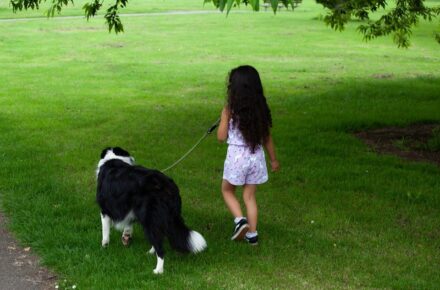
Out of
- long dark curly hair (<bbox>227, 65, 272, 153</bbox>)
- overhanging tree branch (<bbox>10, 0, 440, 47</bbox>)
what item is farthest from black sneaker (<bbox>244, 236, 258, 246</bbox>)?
overhanging tree branch (<bbox>10, 0, 440, 47</bbox>)

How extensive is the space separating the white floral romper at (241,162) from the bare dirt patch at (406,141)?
14.7 feet

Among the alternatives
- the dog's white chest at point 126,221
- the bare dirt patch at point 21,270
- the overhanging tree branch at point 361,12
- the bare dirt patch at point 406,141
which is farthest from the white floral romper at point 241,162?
the bare dirt patch at point 406,141

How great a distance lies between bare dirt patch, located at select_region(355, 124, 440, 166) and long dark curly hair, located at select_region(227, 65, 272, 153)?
463 cm

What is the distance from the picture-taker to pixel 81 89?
1582cm

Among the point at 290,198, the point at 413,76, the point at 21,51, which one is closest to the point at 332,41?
the point at 413,76

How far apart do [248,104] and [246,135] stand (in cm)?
29

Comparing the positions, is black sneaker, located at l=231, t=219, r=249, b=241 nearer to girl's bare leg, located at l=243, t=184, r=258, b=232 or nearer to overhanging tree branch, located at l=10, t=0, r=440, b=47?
girl's bare leg, located at l=243, t=184, r=258, b=232

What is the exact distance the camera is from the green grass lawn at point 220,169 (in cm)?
→ 560

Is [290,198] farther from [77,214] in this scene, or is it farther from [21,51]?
[21,51]

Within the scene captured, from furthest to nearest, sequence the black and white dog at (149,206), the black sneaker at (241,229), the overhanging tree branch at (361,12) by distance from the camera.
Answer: the overhanging tree branch at (361,12) → the black sneaker at (241,229) → the black and white dog at (149,206)

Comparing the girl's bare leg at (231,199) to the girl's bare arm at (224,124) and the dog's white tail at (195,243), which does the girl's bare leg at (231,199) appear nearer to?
the girl's bare arm at (224,124)

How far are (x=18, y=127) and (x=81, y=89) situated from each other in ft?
14.8

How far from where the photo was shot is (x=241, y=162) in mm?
5906

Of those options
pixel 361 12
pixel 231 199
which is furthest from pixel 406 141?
pixel 231 199
